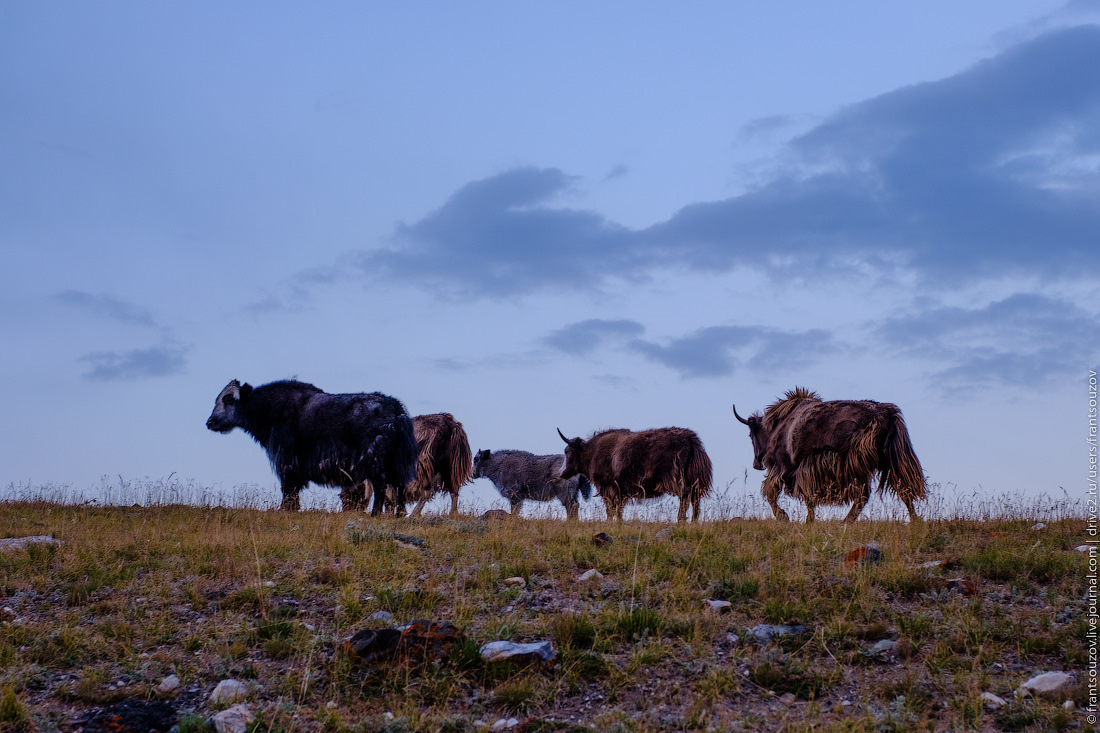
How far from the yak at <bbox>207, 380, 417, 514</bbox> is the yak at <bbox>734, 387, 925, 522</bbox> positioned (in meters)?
6.52

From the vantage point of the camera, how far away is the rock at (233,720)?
5848mm

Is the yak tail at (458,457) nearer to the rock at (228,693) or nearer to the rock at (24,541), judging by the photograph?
the rock at (24,541)

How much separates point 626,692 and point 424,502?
14693 millimetres

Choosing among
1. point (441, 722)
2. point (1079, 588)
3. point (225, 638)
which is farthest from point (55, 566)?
point (1079, 588)

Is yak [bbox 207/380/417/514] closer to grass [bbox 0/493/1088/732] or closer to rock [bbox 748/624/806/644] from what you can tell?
grass [bbox 0/493/1088/732]

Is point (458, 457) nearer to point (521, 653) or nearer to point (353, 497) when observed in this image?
point (353, 497)

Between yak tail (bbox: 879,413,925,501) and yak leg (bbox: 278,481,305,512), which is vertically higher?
yak tail (bbox: 879,413,925,501)

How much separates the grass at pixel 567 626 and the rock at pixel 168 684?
0.07 metres

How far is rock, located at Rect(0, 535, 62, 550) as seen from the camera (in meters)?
10.5

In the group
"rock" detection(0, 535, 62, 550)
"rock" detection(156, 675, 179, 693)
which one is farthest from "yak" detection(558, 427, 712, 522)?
"rock" detection(156, 675, 179, 693)

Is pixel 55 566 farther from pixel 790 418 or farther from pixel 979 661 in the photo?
pixel 790 418

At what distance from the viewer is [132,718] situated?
6055 millimetres

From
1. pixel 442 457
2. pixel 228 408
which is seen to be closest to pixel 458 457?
pixel 442 457

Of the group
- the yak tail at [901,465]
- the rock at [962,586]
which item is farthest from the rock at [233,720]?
the yak tail at [901,465]
